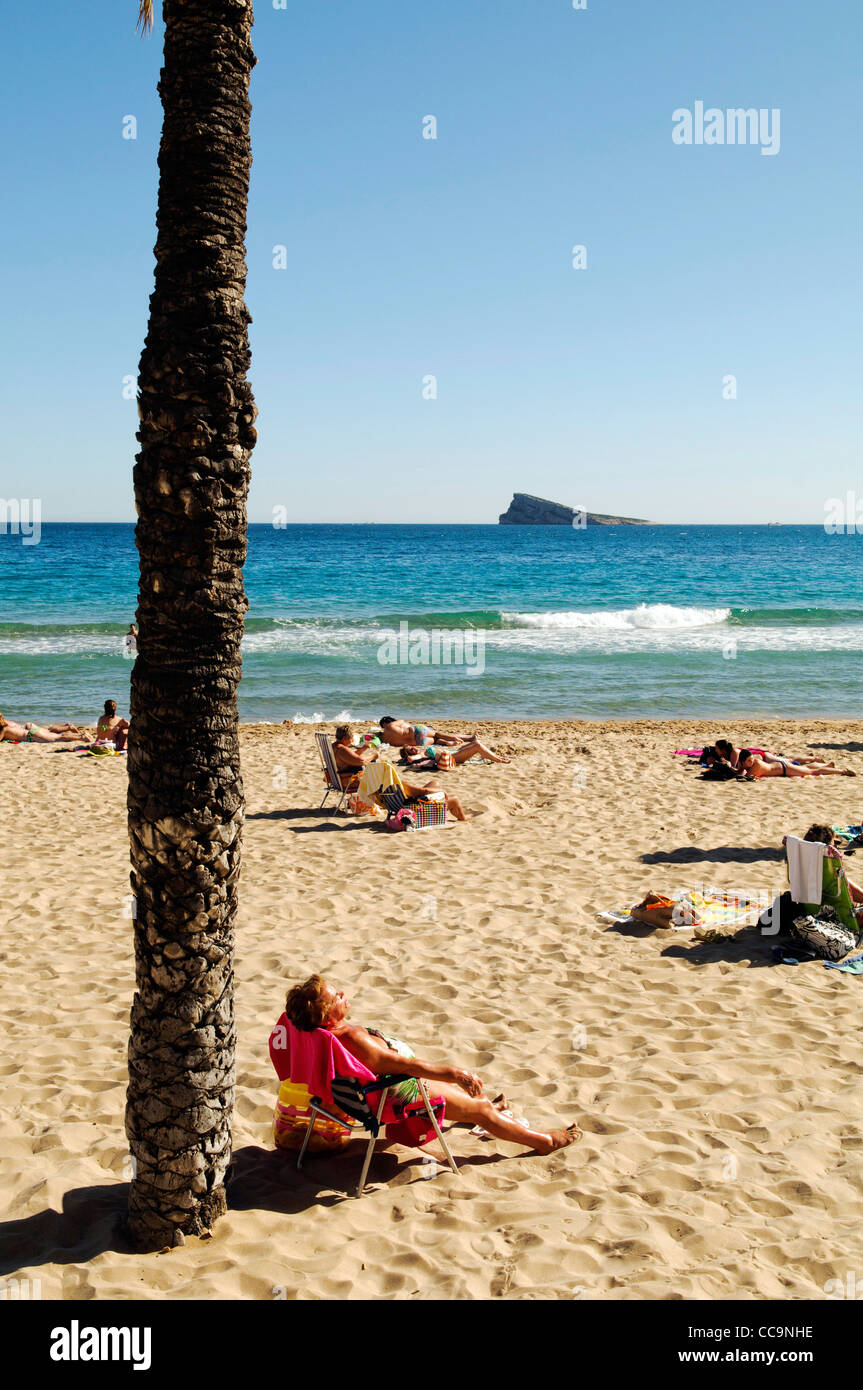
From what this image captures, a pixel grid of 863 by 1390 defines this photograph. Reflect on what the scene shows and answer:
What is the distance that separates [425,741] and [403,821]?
4045 millimetres

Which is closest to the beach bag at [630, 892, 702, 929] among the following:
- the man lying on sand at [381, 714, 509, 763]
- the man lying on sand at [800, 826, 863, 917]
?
the man lying on sand at [800, 826, 863, 917]

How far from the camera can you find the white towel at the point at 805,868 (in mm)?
6617

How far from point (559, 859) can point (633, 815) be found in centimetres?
210

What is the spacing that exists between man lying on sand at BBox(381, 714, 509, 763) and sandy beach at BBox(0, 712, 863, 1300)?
11.6 feet

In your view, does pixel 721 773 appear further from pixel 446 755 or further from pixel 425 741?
pixel 425 741

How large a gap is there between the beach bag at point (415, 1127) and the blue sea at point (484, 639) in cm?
1567

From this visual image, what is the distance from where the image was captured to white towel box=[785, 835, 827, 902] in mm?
6617

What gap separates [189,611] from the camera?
321 centimetres

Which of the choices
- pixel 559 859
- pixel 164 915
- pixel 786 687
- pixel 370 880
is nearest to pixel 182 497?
pixel 164 915

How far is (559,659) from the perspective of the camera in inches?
1105

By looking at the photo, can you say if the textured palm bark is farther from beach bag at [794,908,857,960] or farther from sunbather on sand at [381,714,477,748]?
sunbather on sand at [381,714,477,748]

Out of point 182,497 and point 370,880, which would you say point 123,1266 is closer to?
point 182,497

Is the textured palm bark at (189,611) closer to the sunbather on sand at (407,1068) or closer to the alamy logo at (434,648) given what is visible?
the sunbather on sand at (407,1068)

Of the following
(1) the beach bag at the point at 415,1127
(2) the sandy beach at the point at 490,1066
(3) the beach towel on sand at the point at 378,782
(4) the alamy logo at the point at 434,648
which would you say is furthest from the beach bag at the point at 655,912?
(4) the alamy logo at the point at 434,648
